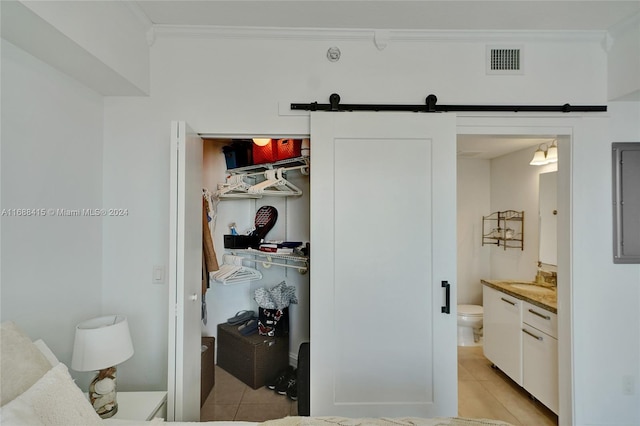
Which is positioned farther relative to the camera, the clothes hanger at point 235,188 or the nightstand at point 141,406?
the clothes hanger at point 235,188

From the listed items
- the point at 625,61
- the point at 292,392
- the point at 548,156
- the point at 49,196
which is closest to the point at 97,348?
the point at 49,196

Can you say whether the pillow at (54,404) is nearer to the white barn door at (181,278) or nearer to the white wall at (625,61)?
the white barn door at (181,278)

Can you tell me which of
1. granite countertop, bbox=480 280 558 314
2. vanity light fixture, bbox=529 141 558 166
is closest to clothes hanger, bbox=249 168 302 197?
granite countertop, bbox=480 280 558 314

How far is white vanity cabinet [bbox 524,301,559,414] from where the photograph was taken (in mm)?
2217

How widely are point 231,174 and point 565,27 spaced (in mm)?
2751

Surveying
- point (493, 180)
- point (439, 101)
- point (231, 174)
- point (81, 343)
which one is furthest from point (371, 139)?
point (493, 180)

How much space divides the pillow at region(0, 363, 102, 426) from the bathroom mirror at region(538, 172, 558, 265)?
3.57m

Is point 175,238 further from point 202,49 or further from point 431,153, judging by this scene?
point 431,153

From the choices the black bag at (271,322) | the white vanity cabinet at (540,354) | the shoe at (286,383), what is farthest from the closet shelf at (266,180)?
the white vanity cabinet at (540,354)

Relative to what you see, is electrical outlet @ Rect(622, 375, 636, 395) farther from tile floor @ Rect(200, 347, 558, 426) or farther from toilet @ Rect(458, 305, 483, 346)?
toilet @ Rect(458, 305, 483, 346)

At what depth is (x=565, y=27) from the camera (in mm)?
1851

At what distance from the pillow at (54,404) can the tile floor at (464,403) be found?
4.90 ft

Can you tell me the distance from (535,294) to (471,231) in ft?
5.36

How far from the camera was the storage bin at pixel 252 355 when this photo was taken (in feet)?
8.57
